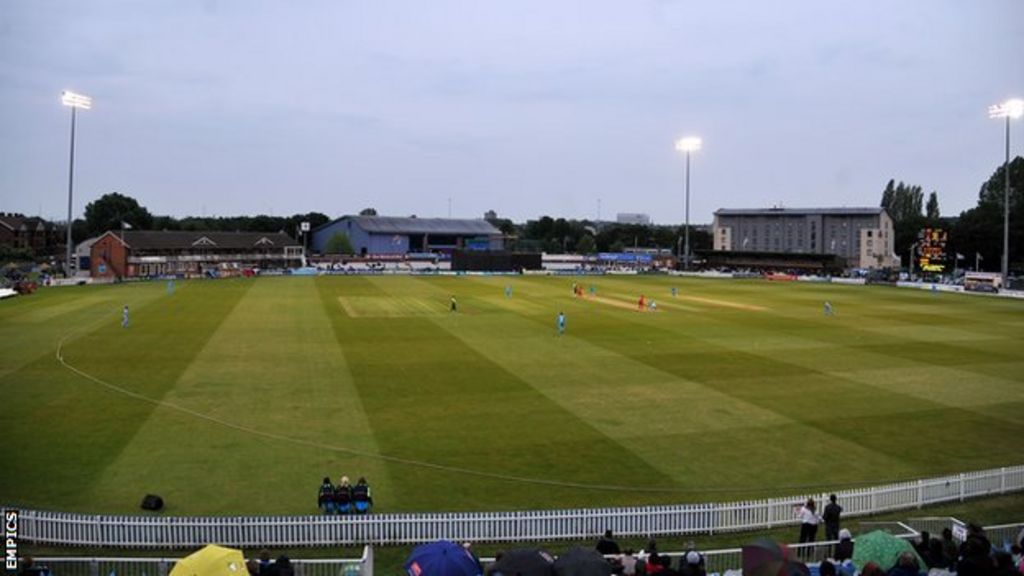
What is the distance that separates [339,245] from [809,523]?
167159 millimetres

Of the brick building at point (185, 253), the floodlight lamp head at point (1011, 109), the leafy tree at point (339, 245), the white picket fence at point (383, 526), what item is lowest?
the white picket fence at point (383, 526)

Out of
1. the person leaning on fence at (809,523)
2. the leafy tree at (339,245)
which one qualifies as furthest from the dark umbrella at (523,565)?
the leafy tree at (339,245)

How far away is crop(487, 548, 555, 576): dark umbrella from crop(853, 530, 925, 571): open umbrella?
15.8 ft

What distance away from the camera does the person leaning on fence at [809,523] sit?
17.2 metres

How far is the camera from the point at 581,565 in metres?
11.7

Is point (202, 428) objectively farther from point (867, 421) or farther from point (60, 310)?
point (60, 310)

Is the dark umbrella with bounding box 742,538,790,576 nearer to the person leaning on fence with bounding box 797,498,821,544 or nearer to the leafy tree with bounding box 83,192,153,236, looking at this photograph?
the person leaning on fence with bounding box 797,498,821,544

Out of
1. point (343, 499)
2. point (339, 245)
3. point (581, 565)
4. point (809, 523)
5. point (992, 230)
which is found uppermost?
point (992, 230)

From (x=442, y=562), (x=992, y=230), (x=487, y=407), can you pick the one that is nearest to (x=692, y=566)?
(x=442, y=562)

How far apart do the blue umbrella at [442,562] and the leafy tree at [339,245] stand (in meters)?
168

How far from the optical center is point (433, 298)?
75.2 meters

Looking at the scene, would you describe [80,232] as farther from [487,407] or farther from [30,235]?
[487,407]

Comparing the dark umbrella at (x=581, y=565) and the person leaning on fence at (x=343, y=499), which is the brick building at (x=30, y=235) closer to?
the person leaning on fence at (x=343, y=499)

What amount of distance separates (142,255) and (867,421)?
109635 mm
